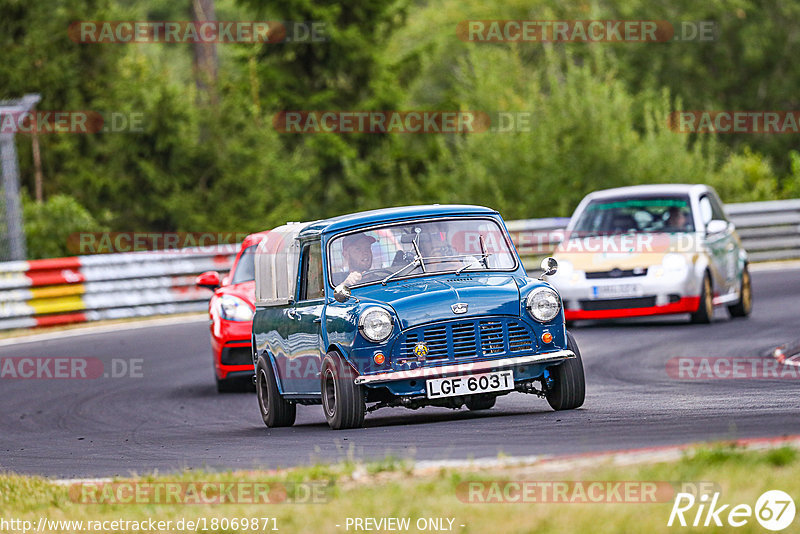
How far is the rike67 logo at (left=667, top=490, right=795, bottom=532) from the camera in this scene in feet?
17.6

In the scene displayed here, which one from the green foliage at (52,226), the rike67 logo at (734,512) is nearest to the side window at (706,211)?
the rike67 logo at (734,512)

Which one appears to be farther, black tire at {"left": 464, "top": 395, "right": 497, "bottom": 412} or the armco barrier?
the armco barrier

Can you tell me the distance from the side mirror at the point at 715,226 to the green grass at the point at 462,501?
34.6ft

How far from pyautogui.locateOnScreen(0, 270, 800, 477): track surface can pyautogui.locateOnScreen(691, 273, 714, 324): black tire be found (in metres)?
→ 0.23

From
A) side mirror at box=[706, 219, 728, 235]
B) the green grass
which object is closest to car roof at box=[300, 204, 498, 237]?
the green grass

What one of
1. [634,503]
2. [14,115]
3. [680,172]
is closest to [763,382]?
[634,503]

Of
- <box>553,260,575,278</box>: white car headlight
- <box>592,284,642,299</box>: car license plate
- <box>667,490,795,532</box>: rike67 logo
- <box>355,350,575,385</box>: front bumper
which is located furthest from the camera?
<box>553,260,575,278</box>: white car headlight

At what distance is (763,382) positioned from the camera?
11.6 m

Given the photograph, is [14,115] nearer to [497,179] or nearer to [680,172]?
[497,179]

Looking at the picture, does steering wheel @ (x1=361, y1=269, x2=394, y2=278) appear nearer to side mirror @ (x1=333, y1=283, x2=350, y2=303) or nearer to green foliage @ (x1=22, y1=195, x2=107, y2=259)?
side mirror @ (x1=333, y1=283, x2=350, y2=303)

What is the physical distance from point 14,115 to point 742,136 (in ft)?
107

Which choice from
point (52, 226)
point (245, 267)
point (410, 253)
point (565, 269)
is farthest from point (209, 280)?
point (52, 226)

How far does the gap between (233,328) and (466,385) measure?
503 centimetres

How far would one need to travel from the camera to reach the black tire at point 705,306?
17.0 metres
